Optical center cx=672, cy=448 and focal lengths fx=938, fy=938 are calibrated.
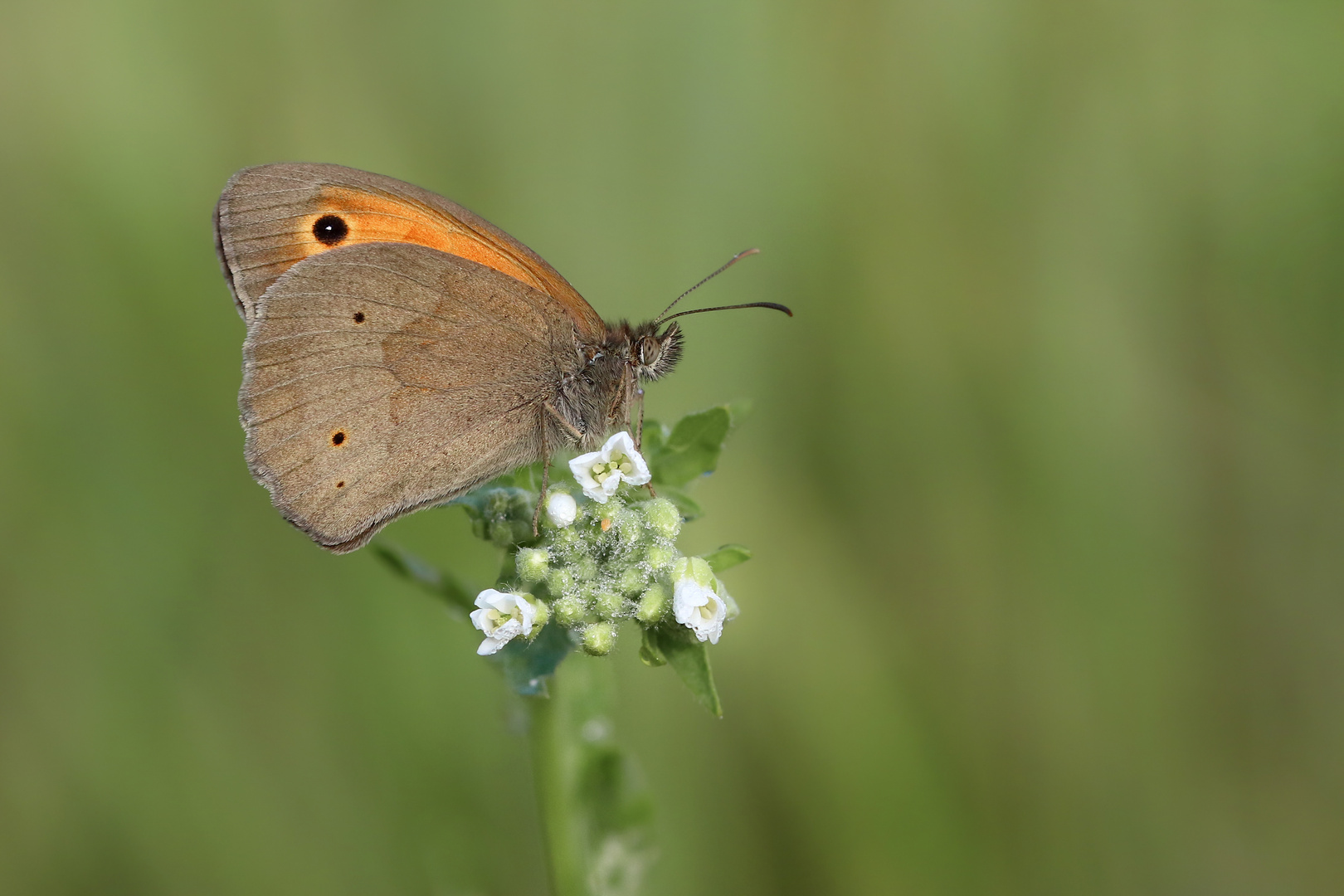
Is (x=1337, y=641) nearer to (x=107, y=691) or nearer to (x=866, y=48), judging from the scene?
(x=866, y=48)

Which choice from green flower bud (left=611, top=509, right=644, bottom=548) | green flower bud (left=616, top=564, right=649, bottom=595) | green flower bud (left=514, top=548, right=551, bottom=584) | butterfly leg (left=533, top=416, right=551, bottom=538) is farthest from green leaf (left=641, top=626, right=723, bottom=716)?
butterfly leg (left=533, top=416, right=551, bottom=538)

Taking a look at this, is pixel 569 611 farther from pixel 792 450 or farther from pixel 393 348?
pixel 792 450

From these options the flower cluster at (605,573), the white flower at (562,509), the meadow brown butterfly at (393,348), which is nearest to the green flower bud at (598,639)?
the flower cluster at (605,573)

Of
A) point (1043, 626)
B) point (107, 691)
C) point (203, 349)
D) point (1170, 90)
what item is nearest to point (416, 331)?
point (203, 349)

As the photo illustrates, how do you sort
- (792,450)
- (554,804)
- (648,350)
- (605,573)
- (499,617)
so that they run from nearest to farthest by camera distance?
1. (499,617)
2. (605,573)
3. (554,804)
4. (648,350)
5. (792,450)

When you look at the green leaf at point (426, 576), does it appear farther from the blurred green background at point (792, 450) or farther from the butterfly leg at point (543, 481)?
the blurred green background at point (792, 450)

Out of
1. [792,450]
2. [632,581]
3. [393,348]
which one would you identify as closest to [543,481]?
[632,581]
